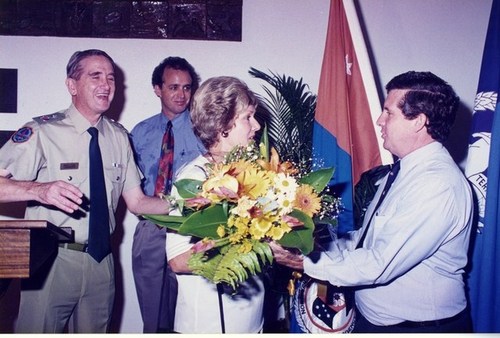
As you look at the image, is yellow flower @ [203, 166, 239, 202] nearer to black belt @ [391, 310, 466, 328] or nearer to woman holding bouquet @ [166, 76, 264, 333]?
woman holding bouquet @ [166, 76, 264, 333]

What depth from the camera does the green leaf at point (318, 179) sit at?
161 centimetres

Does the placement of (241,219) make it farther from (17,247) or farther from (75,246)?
(75,246)

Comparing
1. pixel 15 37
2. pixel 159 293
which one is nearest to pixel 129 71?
pixel 15 37

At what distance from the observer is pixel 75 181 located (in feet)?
8.37

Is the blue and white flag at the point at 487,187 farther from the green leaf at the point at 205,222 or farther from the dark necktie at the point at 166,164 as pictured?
the dark necktie at the point at 166,164

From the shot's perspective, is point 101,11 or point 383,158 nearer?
point 383,158

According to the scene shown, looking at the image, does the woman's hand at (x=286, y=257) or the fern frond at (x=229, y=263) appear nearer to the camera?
the fern frond at (x=229, y=263)

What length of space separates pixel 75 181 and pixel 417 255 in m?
1.75

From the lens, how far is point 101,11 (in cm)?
359

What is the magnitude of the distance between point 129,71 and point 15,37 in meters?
0.87

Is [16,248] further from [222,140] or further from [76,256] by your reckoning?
[76,256]

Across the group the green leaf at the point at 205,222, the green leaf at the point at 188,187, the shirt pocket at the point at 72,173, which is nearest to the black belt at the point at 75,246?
the shirt pocket at the point at 72,173

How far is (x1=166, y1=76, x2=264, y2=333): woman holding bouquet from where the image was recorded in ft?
5.55

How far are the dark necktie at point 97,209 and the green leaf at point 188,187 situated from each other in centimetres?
102
